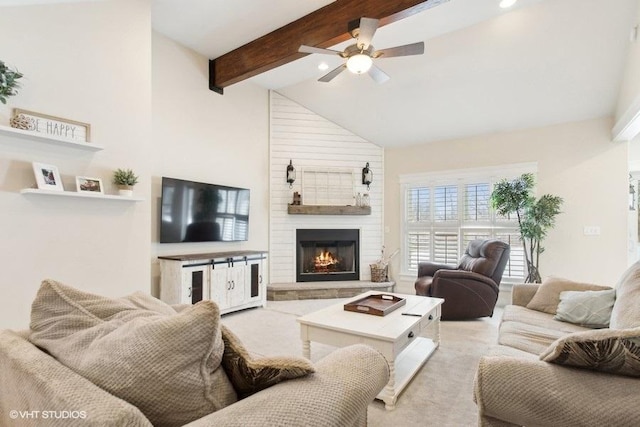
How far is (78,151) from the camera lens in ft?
9.55

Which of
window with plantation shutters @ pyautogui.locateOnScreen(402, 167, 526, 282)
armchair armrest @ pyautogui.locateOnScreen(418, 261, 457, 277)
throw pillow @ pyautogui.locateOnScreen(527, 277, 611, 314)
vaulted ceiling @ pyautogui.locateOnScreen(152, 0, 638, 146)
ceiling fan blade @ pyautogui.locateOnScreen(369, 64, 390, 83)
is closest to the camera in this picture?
throw pillow @ pyautogui.locateOnScreen(527, 277, 611, 314)

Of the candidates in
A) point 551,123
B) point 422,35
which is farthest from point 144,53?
point 551,123

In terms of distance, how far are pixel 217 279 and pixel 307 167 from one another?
2456 millimetres

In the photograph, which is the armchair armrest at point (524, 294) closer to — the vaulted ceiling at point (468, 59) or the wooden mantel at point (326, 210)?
the vaulted ceiling at point (468, 59)

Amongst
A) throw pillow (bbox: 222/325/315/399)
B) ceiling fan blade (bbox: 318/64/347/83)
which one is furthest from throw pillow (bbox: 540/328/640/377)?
ceiling fan blade (bbox: 318/64/347/83)

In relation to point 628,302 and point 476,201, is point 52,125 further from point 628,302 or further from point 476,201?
point 476,201

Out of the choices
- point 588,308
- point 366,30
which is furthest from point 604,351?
point 366,30

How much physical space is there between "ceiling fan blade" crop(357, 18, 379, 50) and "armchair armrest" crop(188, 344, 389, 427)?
2.39 metres

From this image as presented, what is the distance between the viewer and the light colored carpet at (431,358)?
6.89 feet

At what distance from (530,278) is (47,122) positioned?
5.50 meters

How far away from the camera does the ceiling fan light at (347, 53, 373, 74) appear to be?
112 inches

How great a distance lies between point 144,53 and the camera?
11.1 feet

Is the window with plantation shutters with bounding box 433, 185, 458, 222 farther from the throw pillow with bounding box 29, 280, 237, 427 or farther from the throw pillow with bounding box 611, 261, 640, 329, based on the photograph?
the throw pillow with bounding box 29, 280, 237, 427

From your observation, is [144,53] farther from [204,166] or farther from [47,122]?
[204,166]
